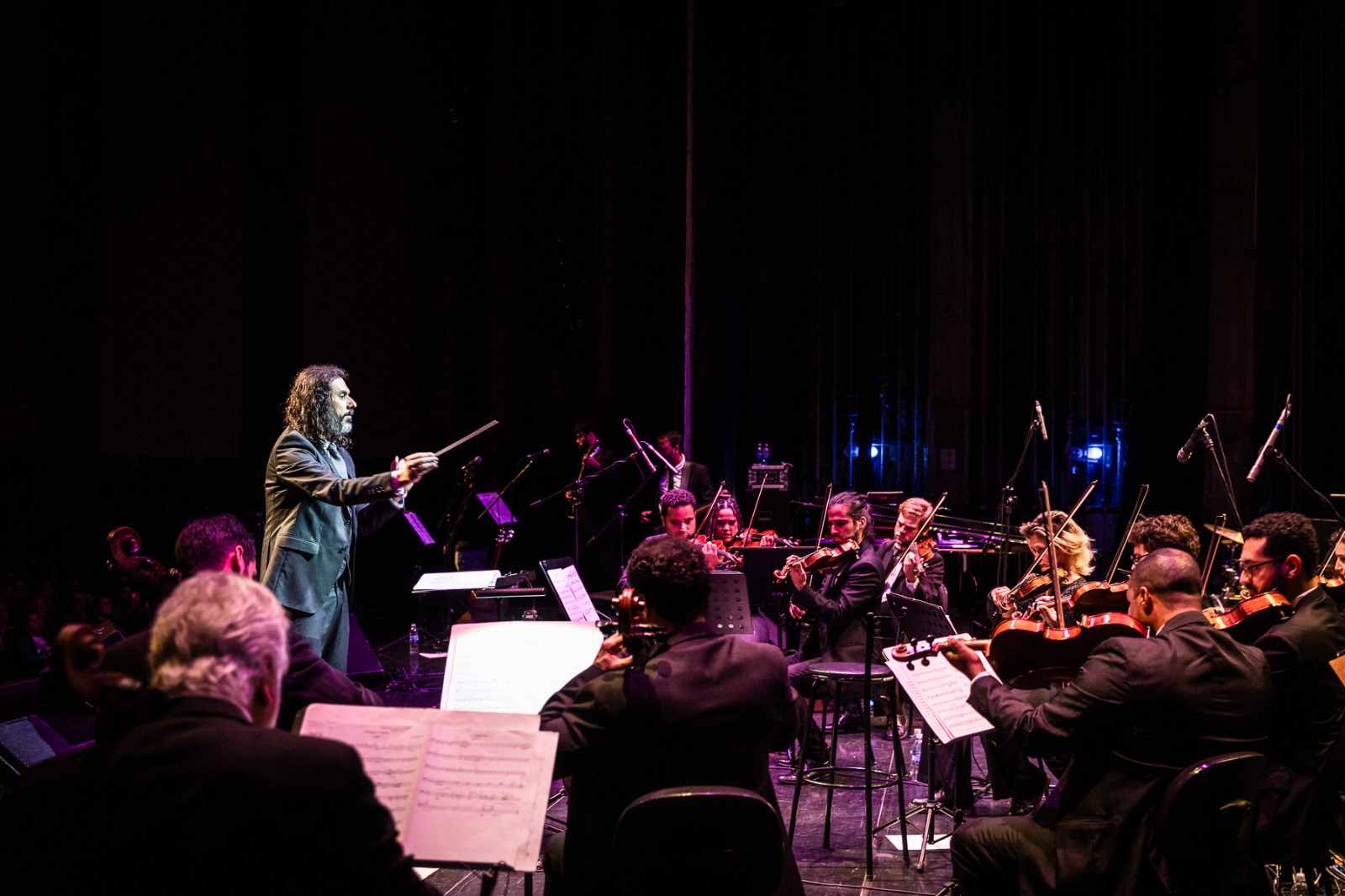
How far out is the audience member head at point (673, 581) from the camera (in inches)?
93.2

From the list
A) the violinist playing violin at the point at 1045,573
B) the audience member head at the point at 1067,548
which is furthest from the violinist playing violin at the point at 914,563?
the audience member head at the point at 1067,548

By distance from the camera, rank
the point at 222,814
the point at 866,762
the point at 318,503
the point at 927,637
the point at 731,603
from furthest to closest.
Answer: the point at 731,603
the point at 318,503
the point at 927,637
the point at 866,762
the point at 222,814

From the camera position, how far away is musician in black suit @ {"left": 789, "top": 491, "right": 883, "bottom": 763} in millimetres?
4852

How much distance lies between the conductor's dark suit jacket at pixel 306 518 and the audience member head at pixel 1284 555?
3091mm

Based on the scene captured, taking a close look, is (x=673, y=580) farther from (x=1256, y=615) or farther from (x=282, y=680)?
(x=1256, y=615)

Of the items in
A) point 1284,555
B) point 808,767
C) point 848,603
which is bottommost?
point 808,767

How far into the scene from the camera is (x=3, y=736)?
300 centimetres

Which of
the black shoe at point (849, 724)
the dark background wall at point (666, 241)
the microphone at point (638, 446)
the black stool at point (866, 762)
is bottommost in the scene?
the black shoe at point (849, 724)

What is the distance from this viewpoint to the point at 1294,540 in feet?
10.9

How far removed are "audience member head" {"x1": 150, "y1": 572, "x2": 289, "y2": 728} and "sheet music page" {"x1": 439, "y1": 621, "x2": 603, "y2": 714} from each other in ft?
3.83

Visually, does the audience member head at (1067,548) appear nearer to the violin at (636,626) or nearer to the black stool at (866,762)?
the black stool at (866,762)

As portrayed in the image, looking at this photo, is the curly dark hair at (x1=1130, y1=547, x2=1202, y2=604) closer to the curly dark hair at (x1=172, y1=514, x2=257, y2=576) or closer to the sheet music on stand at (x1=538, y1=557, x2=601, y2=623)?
the sheet music on stand at (x1=538, y1=557, x2=601, y2=623)

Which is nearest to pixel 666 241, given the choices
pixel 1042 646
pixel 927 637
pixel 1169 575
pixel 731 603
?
pixel 731 603

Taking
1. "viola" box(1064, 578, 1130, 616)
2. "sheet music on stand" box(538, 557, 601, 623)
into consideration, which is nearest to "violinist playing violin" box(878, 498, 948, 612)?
"viola" box(1064, 578, 1130, 616)
